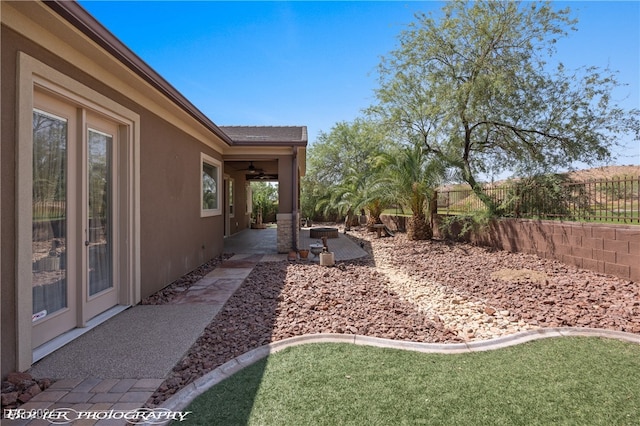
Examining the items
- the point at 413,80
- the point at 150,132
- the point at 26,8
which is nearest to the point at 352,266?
the point at 150,132

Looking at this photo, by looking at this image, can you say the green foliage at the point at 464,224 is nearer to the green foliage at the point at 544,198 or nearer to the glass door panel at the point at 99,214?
the green foliage at the point at 544,198

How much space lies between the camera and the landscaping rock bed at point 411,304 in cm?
411

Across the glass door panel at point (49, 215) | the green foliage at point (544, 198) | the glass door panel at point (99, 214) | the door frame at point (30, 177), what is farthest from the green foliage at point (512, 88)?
the glass door panel at point (49, 215)

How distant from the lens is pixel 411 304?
17.8 feet

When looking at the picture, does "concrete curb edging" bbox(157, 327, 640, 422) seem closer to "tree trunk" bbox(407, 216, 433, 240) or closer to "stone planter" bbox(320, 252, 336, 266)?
"stone planter" bbox(320, 252, 336, 266)

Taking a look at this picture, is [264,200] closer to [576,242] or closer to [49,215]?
[576,242]

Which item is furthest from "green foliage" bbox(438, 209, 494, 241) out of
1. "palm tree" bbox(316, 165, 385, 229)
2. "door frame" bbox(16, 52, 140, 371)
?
"door frame" bbox(16, 52, 140, 371)

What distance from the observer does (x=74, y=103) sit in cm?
405

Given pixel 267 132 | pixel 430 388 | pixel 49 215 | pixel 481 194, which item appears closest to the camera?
pixel 430 388

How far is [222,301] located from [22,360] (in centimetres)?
270

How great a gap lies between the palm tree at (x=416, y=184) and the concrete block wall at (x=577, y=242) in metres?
2.40

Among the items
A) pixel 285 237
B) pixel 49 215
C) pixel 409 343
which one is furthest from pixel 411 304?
pixel 285 237

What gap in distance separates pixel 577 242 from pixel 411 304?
15.3 feet

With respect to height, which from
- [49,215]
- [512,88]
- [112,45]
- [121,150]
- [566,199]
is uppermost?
[512,88]
